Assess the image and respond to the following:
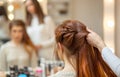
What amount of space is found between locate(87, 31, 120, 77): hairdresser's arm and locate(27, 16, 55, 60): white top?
3.69 ft

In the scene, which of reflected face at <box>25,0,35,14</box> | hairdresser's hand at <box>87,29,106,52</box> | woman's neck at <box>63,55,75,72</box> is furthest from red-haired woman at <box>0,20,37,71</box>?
hairdresser's hand at <box>87,29,106,52</box>

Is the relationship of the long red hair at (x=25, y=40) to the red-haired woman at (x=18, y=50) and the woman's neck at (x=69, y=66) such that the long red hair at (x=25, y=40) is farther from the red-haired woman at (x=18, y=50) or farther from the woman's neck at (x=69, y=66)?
the woman's neck at (x=69, y=66)

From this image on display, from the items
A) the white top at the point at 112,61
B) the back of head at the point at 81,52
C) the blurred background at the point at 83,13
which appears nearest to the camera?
the white top at the point at 112,61

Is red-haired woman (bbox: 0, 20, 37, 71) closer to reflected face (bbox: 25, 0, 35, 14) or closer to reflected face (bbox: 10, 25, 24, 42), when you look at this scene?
reflected face (bbox: 10, 25, 24, 42)

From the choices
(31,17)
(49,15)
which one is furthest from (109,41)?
(31,17)

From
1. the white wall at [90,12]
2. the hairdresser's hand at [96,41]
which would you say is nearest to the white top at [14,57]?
the white wall at [90,12]

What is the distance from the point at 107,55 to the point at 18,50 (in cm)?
130

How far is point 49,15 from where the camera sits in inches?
83.8

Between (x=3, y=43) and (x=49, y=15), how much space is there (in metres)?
0.45

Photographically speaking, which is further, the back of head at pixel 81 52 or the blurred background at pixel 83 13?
the blurred background at pixel 83 13

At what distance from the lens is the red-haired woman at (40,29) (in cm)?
212

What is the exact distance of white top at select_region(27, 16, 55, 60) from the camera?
2145mm

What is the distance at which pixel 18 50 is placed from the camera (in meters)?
2.16

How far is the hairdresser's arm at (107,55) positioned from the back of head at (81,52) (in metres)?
0.05
